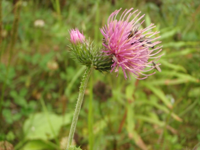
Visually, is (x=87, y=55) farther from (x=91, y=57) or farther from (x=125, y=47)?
(x=125, y=47)

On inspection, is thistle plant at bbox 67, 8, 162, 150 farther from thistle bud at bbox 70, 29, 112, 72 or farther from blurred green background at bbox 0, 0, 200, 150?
blurred green background at bbox 0, 0, 200, 150

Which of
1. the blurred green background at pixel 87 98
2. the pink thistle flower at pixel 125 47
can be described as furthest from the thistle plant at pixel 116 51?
the blurred green background at pixel 87 98

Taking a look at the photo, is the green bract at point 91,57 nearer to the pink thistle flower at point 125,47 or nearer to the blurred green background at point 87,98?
the pink thistle flower at point 125,47

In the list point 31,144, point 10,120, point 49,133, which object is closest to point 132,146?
point 49,133

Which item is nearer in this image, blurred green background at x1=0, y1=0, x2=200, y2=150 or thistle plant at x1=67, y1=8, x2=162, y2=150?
thistle plant at x1=67, y1=8, x2=162, y2=150

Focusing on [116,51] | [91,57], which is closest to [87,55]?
[91,57]

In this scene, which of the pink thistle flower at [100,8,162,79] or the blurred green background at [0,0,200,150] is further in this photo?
the blurred green background at [0,0,200,150]

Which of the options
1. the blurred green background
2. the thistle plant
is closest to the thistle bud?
the thistle plant

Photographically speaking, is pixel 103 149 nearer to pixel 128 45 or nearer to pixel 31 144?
pixel 31 144
